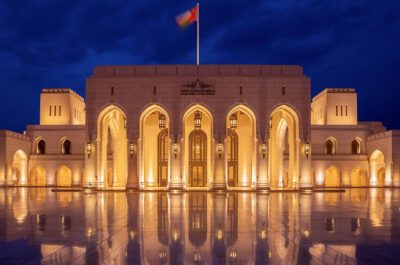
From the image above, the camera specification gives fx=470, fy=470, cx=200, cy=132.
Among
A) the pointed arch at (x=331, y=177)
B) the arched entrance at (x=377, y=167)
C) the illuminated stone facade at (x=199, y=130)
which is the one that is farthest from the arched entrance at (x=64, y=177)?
the arched entrance at (x=377, y=167)

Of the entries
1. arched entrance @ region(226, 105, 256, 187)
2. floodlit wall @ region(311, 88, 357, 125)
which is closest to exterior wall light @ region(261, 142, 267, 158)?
arched entrance @ region(226, 105, 256, 187)

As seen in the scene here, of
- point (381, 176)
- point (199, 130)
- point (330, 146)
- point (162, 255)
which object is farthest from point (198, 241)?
point (381, 176)

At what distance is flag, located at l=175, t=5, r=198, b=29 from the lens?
3644cm

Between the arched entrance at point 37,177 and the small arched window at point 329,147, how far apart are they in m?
30.0

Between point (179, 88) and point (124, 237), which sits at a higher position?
point (179, 88)

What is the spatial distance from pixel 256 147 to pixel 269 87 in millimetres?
4536

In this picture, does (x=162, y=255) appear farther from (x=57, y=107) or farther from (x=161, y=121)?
(x=57, y=107)

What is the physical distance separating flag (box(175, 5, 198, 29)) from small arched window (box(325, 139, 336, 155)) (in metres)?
21.7

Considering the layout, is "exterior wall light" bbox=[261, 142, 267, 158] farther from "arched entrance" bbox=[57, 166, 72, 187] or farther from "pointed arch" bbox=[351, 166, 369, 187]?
"arched entrance" bbox=[57, 166, 72, 187]

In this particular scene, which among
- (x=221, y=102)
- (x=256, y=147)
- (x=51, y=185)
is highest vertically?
(x=221, y=102)

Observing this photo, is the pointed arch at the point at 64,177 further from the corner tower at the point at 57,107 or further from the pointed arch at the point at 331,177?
the pointed arch at the point at 331,177

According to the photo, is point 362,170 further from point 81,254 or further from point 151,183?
point 81,254

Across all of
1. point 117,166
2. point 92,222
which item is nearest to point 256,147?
point 117,166

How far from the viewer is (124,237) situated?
28.5 feet
